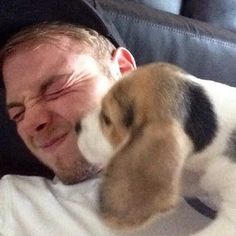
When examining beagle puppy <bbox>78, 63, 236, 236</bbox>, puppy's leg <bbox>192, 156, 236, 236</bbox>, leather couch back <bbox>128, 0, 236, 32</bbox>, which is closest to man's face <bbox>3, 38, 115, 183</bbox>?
beagle puppy <bbox>78, 63, 236, 236</bbox>

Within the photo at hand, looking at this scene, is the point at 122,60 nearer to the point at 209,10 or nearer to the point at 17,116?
the point at 17,116

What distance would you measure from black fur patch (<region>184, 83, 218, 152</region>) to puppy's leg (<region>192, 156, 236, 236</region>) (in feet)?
0.15

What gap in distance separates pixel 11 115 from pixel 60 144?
20 cm

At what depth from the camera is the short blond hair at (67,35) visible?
1.45 meters

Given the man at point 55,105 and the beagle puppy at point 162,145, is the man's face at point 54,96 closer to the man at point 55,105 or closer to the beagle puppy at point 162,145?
the man at point 55,105

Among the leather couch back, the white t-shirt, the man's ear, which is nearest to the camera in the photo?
the white t-shirt

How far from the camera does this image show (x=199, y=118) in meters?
1.04

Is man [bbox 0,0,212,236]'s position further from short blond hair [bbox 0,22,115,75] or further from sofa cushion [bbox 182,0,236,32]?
sofa cushion [bbox 182,0,236,32]

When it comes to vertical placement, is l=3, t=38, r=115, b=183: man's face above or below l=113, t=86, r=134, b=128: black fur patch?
below

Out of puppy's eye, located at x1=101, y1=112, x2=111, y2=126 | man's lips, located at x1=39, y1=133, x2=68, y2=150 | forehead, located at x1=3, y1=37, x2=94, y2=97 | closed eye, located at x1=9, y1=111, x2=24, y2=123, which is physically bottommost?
closed eye, located at x1=9, y1=111, x2=24, y2=123

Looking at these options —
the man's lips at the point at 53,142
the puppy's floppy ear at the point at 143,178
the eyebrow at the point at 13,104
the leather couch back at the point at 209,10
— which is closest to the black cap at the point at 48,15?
the eyebrow at the point at 13,104

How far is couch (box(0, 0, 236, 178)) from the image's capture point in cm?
158

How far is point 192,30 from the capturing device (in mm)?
1838

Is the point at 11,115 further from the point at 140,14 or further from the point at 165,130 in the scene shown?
the point at 165,130
